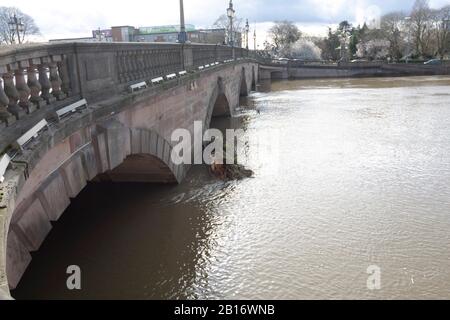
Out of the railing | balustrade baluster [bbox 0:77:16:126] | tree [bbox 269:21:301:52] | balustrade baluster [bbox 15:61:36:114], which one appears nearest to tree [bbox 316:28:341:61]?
tree [bbox 269:21:301:52]

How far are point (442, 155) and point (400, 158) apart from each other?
1691 mm

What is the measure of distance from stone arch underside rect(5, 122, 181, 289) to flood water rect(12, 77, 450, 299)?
5.54ft

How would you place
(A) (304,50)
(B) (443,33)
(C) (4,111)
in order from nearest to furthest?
(C) (4,111) < (B) (443,33) < (A) (304,50)

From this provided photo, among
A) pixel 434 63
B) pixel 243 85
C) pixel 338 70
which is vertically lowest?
pixel 243 85

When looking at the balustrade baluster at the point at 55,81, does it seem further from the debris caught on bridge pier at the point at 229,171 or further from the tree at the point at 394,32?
the tree at the point at 394,32

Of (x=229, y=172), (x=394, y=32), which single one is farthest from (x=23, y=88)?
(x=394, y=32)

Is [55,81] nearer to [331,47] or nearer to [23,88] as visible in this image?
[23,88]

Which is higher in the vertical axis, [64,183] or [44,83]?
[44,83]

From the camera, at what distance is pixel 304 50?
102m

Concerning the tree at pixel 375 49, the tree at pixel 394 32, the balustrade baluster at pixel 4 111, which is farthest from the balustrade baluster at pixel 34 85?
the tree at pixel 375 49

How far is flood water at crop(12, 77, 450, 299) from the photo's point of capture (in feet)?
27.1

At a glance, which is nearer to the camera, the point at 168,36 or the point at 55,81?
the point at 55,81

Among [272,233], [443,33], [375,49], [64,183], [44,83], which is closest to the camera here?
[44,83]

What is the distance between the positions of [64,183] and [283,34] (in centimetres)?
10543
